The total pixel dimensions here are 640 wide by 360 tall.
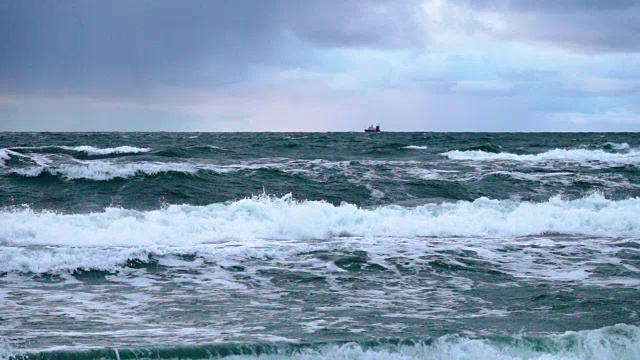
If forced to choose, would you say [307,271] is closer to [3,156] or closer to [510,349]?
[510,349]

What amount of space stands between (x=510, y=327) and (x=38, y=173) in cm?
1759

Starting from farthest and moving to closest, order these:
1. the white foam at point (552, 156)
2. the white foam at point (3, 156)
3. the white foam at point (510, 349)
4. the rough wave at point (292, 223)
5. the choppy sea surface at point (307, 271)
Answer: the white foam at point (552, 156) < the white foam at point (3, 156) < the rough wave at point (292, 223) < the choppy sea surface at point (307, 271) < the white foam at point (510, 349)

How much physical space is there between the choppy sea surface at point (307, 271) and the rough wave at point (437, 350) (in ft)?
0.06

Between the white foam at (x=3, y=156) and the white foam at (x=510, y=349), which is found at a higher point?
the white foam at (x=3, y=156)

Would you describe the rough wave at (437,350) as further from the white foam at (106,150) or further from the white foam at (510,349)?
the white foam at (106,150)

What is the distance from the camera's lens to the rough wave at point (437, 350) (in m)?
6.82

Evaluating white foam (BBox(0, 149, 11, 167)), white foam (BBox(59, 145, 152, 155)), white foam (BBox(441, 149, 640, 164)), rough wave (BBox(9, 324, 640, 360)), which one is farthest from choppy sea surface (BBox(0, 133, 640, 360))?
white foam (BBox(441, 149, 640, 164))

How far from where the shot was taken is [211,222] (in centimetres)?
1427

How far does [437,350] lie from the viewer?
7.05 meters

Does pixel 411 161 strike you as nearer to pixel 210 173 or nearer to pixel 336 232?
pixel 210 173

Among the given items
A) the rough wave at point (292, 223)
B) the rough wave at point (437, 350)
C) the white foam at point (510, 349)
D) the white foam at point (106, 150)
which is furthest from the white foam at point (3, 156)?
the white foam at point (510, 349)

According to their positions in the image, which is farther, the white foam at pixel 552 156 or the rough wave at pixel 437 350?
the white foam at pixel 552 156

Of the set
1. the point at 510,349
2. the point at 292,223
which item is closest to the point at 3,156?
the point at 292,223

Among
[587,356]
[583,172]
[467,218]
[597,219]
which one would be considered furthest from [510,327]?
[583,172]
